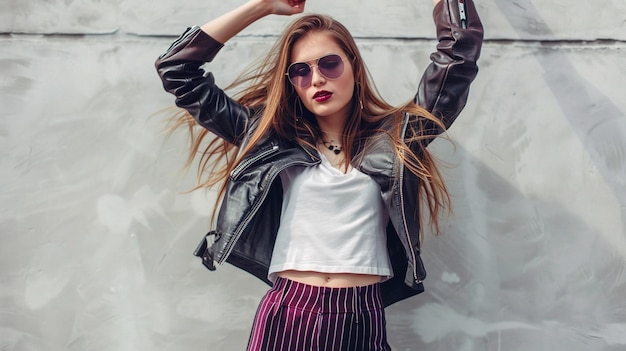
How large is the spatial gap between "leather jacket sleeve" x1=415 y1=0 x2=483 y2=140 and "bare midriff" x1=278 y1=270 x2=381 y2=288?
0.55 m

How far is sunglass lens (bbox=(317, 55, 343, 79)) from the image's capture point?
7.75 ft

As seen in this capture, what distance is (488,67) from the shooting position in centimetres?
306

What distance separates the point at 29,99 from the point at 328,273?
1722 millimetres

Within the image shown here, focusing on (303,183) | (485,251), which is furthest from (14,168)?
(485,251)

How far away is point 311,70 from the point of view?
93.9 inches

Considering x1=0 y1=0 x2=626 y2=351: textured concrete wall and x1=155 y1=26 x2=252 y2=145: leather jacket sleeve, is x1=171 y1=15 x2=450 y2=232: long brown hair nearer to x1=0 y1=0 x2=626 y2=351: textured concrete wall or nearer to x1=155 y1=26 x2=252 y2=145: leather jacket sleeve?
x1=155 y1=26 x2=252 y2=145: leather jacket sleeve

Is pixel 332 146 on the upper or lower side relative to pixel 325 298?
upper

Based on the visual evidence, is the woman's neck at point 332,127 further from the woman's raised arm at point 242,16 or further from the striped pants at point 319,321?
the striped pants at point 319,321

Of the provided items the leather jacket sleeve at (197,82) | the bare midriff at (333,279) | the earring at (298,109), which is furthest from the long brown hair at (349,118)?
the bare midriff at (333,279)

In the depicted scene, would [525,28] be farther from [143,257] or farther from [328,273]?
[143,257]

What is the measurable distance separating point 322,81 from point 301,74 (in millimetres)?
79

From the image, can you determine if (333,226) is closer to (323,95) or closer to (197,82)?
(323,95)

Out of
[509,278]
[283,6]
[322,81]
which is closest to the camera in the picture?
[322,81]

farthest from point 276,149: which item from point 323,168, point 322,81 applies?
point 322,81
